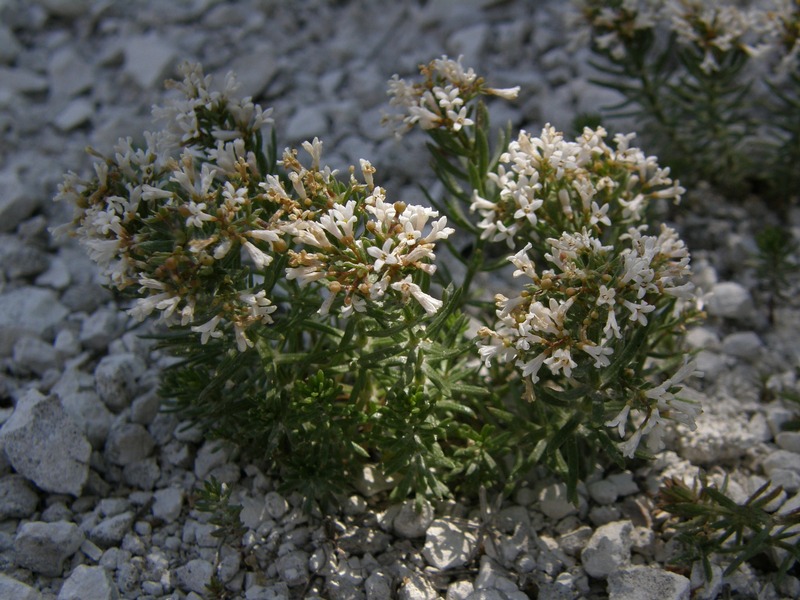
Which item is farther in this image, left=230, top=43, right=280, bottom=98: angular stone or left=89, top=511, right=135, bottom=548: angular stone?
left=230, top=43, right=280, bottom=98: angular stone

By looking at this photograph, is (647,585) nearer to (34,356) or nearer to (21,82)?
(34,356)

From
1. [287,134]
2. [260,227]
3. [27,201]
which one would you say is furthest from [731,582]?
[27,201]

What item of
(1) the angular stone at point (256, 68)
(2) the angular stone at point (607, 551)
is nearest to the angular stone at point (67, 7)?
(1) the angular stone at point (256, 68)

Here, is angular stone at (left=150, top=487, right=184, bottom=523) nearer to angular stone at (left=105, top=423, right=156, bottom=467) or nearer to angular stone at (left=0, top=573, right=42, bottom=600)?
angular stone at (left=105, top=423, right=156, bottom=467)

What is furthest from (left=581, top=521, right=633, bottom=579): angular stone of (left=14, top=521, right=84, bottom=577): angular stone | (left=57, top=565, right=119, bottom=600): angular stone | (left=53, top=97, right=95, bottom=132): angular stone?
(left=53, top=97, right=95, bottom=132): angular stone

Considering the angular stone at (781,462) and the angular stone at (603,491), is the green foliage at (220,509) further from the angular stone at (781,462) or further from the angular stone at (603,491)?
the angular stone at (781,462)

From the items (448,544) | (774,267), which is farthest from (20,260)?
(774,267)
